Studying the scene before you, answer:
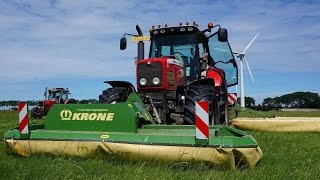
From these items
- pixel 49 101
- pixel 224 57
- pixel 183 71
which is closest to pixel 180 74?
pixel 183 71

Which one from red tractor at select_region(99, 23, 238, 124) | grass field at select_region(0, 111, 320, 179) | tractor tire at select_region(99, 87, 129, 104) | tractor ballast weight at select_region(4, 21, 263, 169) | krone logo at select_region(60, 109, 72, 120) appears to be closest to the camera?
grass field at select_region(0, 111, 320, 179)

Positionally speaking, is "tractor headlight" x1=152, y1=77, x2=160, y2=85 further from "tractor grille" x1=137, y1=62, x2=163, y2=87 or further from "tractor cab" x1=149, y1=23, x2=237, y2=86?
"tractor cab" x1=149, y1=23, x2=237, y2=86

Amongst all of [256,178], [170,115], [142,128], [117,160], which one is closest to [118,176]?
[117,160]

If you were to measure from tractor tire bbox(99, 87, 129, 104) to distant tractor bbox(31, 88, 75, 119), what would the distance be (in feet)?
61.7

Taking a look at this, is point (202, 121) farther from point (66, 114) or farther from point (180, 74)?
point (180, 74)

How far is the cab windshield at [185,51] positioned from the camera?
9.80 metres

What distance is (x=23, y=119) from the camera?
6.52 m

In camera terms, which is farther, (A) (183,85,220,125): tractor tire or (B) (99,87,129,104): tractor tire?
(B) (99,87,129,104): tractor tire

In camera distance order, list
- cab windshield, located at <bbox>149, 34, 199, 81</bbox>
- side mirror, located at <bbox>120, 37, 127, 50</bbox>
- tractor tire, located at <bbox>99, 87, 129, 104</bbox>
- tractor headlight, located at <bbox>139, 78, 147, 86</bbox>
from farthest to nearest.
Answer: cab windshield, located at <bbox>149, 34, 199, 81</bbox> → side mirror, located at <bbox>120, 37, 127, 50</bbox> → tractor headlight, located at <bbox>139, 78, 147, 86</bbox> → tractor tire, located at <bbox>99, 87, 129, 104</bbox>

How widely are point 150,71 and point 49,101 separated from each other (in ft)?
68.0

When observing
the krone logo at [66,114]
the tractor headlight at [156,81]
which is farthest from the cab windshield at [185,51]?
the krone logo at [66,114]

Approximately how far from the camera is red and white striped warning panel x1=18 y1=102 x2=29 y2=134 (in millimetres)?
6457

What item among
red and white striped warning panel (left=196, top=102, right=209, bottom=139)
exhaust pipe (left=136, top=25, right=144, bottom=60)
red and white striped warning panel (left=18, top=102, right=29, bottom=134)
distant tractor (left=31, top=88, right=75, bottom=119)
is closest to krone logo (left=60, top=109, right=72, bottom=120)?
red and white striped warning panel (left=18, top=102, right=29, bottom=134)

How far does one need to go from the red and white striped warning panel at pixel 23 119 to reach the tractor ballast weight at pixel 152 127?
0.08m
